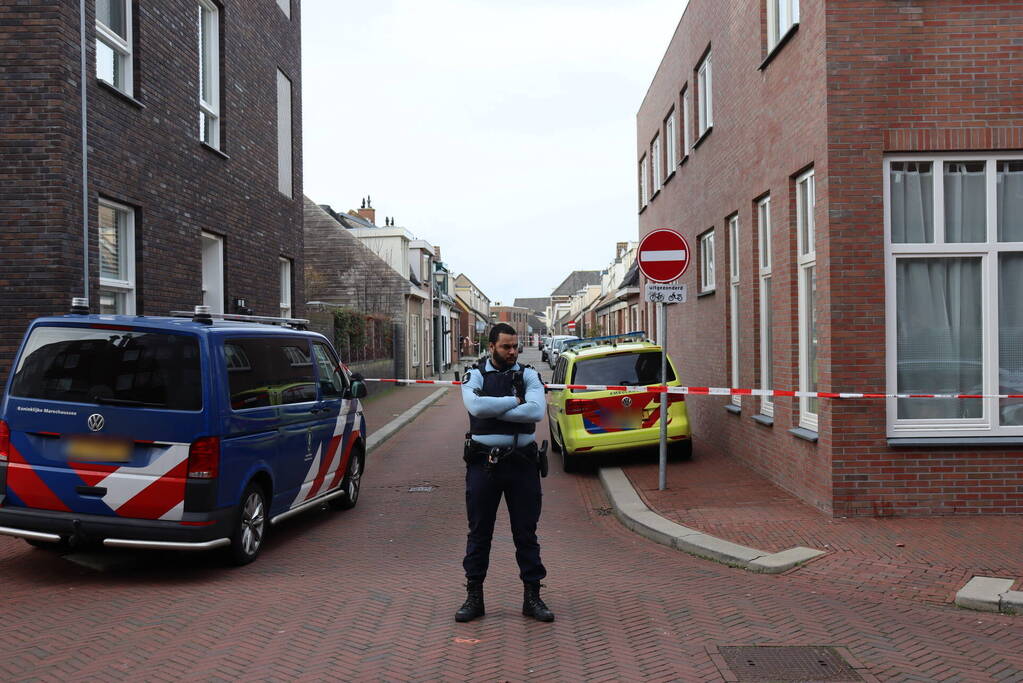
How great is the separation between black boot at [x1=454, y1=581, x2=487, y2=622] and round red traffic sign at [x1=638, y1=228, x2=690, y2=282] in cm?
531

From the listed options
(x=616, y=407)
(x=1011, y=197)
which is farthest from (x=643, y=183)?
(x=1011, y=197)

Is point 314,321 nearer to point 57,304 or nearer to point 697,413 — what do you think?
point 697,413

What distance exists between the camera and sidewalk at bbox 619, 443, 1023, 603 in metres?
6.23

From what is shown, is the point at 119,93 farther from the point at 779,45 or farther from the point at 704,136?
the point at 704,136

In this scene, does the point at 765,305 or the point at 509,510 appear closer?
the point at 509,510

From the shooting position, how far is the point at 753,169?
1102cm

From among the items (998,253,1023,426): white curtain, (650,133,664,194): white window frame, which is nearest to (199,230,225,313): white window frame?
(650,133,664,194): white window frame

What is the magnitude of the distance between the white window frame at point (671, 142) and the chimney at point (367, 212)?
30784 millimetres

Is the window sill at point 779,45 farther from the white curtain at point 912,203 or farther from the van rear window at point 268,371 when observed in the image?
the van rear window at point 268,371

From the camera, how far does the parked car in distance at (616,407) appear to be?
446 inches

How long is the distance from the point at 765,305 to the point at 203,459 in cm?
701

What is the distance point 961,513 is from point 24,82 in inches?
385

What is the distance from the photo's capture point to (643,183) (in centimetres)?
2373

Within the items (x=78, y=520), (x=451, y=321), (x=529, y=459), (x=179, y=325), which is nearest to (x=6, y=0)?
(x=179, y=325)
